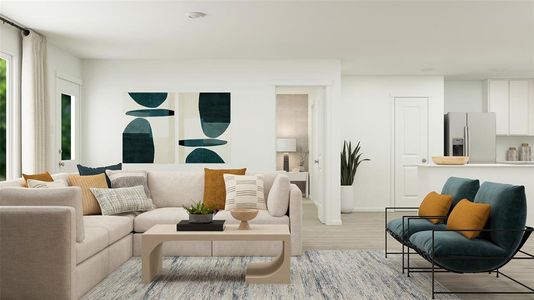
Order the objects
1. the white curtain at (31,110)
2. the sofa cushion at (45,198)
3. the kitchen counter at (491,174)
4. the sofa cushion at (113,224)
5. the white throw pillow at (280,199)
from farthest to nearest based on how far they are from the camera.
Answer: the kitchen counter at (491,174) → the white curtain at (31,110) → the white throw pillow at (280,199) → the sofa cushion at (113,224) → the sofa cushion at (45,198)

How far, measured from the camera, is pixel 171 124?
7719 millimetres

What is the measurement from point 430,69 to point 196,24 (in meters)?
4.55

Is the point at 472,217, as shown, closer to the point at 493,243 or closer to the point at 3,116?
the point at 493,243

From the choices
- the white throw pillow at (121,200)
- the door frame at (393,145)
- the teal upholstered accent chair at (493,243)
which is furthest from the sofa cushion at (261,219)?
the door frame at (393,145)

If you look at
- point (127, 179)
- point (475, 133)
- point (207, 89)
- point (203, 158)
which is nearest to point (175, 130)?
point (203, 158)

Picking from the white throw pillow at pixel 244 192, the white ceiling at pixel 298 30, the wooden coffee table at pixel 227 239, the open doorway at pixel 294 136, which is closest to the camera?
the wooden coffee table at pixel 227 239

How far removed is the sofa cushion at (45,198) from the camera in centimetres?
367

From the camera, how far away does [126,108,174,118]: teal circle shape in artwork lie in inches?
304

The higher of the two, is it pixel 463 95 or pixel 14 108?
pixel 463 95

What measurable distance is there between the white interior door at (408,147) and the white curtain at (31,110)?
6.00 meters

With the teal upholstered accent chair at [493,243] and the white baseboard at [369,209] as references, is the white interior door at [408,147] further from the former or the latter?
the teal upholstered accent chair at [493,243]

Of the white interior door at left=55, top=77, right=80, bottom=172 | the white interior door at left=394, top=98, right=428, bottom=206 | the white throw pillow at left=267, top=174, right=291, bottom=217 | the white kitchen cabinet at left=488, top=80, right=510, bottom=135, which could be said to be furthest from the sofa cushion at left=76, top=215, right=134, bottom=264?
the white kitchen cabinet at left=488, top=80, right=510, bottom=135

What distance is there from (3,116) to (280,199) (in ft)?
10.7

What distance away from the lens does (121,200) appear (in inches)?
203
